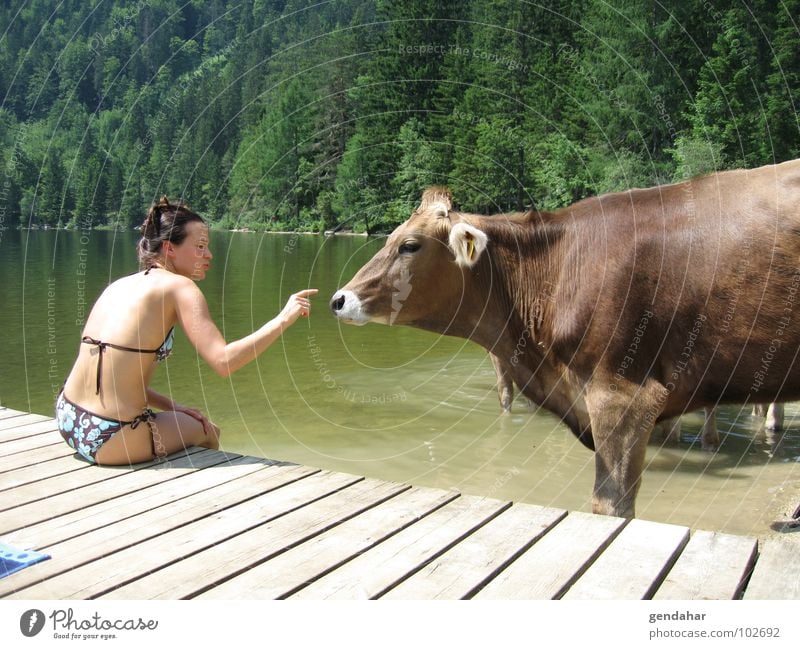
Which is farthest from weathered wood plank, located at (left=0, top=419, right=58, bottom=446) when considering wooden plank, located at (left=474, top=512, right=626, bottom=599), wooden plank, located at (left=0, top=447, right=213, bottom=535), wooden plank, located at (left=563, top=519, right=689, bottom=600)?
wooden plank, located at (left=563, top=519, right=689, bottom=600)

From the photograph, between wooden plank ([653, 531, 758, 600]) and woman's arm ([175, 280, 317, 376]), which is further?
woman's arm ([175, 280, 317, 376])

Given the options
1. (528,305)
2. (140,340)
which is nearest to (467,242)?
(528,305)

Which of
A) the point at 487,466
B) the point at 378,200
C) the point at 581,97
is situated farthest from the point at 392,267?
the point at 581,97

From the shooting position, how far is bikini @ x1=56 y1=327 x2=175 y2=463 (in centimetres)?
562

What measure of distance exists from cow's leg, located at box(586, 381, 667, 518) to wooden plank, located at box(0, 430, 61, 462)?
4.26 m

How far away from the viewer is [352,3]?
20828 millimetres

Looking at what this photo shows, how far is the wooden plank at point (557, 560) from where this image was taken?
392 centimetres

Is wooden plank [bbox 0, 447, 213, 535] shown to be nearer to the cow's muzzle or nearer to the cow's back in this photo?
the cow's muzzle

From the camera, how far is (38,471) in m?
5.68

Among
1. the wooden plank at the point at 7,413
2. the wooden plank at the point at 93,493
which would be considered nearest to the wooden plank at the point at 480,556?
the wooden plank at the point at 93,493

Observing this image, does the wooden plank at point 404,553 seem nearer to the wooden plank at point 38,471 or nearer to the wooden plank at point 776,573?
the wooden plank at point 776,573

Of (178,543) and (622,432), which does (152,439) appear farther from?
(622,432)

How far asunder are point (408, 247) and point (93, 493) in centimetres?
332

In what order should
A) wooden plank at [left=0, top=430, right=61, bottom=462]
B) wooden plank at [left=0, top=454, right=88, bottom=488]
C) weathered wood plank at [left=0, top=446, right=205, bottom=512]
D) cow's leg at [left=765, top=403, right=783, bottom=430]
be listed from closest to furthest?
weathered wood plank at [left=0, top=446, right=205, bottom=512] → wooden plank at [left=0, top=454, right=88, bottom=488] → wooden plank at [left=0, top=430, right=61, bottom=462] → cow's leg at [left=765, top=403, right=783, bottom=430]
